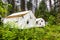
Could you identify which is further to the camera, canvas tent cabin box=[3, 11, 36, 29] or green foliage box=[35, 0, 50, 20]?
green foliage box=[35, 0, 50, 20]

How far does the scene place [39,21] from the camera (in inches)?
674

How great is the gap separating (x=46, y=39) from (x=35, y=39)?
0.98 meters

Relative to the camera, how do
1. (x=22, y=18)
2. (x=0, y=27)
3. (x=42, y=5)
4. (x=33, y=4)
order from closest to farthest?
(x=0, y=27), (x=22, y=18), (x=42, y=5), (x=33, y=4)

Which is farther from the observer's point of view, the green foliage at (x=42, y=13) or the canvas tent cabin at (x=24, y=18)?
the green foliage at (x=42, y=13)

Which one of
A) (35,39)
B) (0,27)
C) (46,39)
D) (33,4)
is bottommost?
(33,4)

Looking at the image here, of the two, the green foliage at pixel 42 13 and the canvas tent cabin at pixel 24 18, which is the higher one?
the canvas tent cabin at pixel 24 18

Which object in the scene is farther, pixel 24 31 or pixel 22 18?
pixel 22 18

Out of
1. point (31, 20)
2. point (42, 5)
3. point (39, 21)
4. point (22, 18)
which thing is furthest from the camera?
point (42, 5)

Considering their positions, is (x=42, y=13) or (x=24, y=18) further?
(x=42, y=13)

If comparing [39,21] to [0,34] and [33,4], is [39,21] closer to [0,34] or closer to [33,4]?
[0,34]

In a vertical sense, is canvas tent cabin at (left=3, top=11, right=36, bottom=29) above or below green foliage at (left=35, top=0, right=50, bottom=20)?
above

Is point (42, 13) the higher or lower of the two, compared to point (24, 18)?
lower

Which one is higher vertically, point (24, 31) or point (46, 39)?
point (24, 31)

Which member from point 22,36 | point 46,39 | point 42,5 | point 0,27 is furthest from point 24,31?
point 42,5
